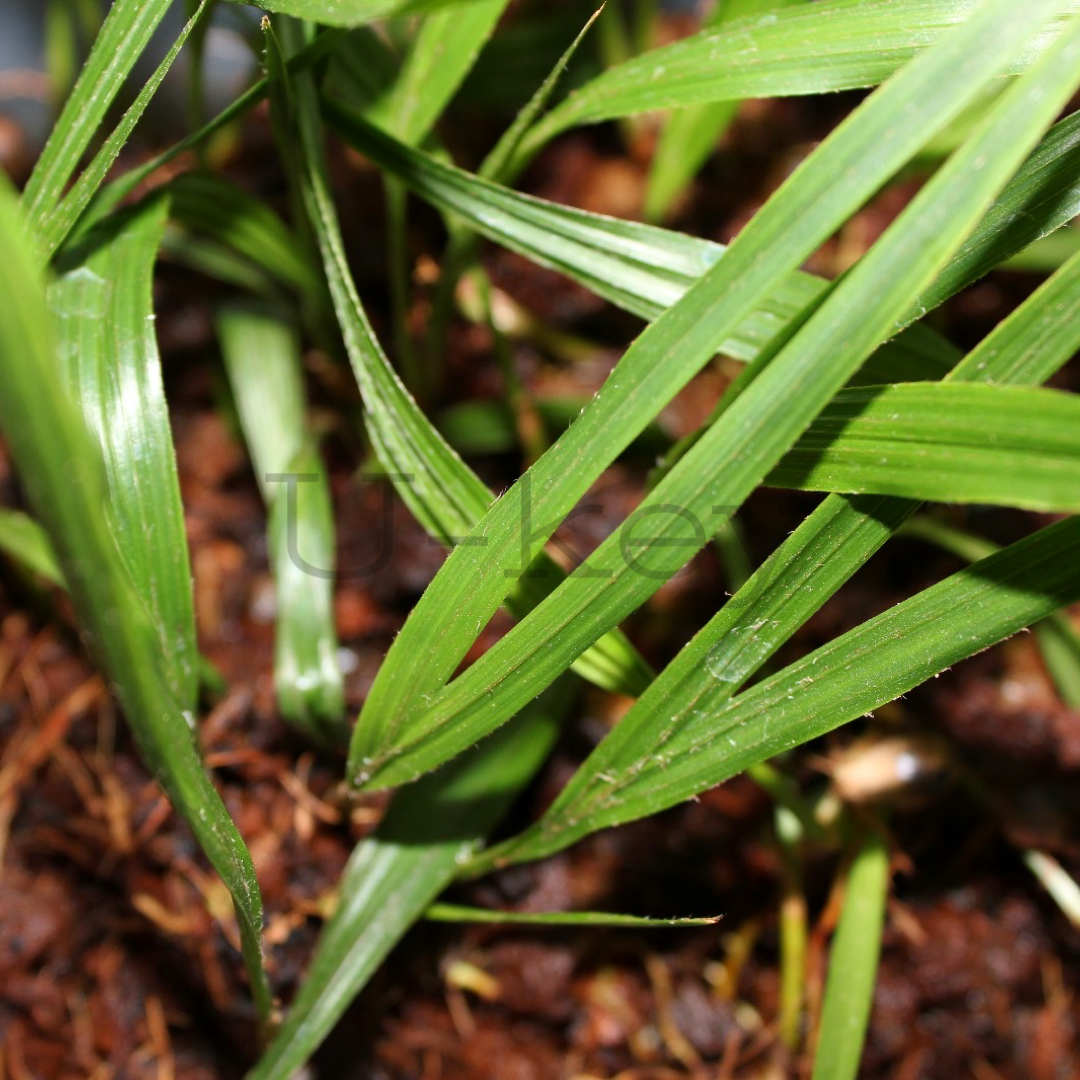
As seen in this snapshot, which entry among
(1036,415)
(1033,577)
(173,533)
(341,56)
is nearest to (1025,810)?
(1033,577)

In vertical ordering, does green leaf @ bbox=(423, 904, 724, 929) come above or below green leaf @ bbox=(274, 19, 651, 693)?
below

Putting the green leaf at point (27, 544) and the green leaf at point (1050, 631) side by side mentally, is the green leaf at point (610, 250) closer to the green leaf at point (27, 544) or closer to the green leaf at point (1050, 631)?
the green leaf at point (1050, 631)

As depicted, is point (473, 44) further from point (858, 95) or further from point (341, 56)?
point (858, 95)

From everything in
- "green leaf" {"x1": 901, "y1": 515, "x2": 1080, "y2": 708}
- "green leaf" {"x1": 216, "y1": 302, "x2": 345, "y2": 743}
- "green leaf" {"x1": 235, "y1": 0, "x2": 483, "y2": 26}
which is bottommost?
"green leaf" {"x1": 901, "y1": 515, "x2": 1080, "y2": 708}

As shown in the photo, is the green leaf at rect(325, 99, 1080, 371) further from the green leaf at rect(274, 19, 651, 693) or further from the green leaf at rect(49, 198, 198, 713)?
the green leaf at rect(49, 198, 198, 713)

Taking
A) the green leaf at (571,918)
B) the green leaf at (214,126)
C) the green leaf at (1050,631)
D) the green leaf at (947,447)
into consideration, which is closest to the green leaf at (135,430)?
the green leaf at (214,126)

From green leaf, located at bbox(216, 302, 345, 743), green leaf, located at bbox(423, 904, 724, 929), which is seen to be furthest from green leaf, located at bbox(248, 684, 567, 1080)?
green leaf, located at bbox(216, 302, 345, 743)
